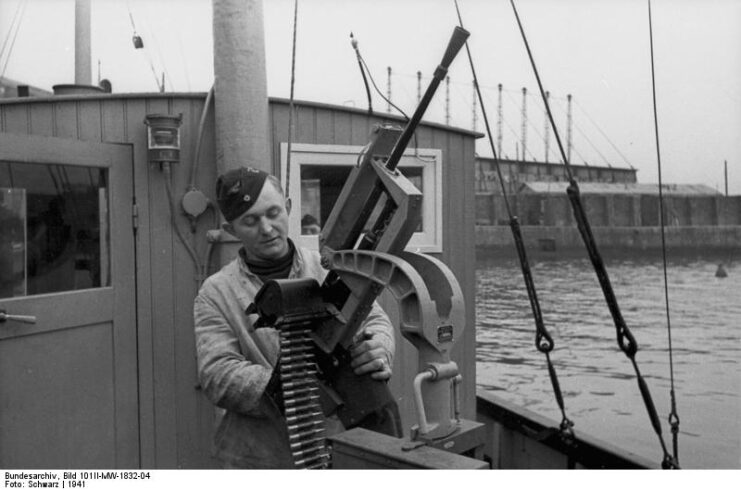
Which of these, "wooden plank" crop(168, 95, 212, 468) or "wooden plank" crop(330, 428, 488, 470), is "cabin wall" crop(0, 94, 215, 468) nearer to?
"wooden plank" crop(168, 95, 212, 468)

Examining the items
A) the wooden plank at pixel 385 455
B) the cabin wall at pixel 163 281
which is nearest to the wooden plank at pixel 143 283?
the cabin wall at pixel 163 281

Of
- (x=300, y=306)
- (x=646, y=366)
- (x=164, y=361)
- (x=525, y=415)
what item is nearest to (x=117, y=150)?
(x=164, y=361)

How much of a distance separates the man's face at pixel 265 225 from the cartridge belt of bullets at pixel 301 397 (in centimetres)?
44

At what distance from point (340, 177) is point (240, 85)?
1397 mm

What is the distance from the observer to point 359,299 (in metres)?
2.29

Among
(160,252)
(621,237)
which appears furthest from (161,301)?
(621,237)

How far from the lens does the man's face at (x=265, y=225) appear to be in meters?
2.65

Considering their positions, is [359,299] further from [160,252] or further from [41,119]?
[41,119]

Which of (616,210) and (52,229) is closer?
(52,229)

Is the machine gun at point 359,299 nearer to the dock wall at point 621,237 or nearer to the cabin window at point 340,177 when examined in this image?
the cabin window at point 340,177

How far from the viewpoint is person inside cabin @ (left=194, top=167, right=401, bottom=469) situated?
2.53 m

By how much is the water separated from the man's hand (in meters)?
10.5

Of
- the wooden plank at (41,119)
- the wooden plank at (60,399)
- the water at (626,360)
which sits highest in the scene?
the wooden plank at (41,119)

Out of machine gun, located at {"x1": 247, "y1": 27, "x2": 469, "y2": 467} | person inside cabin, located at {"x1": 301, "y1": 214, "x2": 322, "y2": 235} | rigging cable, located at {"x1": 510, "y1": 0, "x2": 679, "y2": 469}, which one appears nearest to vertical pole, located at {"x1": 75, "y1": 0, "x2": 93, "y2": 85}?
person inside cabin, located at {"x1": 301, "y1": 214, "x2": 322, "y2": 235}
